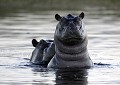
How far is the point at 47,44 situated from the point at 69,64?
78.2 inches

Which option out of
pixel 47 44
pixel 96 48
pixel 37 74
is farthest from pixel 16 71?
pixel 96 48

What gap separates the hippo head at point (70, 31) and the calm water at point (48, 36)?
604mm

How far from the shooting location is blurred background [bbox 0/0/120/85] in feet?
41.4

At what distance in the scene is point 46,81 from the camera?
1183 cm

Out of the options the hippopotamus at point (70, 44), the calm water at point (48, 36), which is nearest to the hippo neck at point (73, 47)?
the hippopotamus at point (70, 44)

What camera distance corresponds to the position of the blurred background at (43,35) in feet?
41.4

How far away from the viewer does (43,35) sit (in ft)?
70.6

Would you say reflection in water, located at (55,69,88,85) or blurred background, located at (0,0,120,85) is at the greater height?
reflection in water, located at (55,69,88,85)

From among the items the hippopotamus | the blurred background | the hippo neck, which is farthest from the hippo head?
the blurred background

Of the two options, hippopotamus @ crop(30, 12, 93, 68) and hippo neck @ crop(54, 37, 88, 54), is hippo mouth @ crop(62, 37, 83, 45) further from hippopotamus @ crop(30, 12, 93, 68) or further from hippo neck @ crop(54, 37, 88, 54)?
hippo neck @ crop(54, 37, 88, 54)

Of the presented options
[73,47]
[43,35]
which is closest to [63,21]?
[73,47]

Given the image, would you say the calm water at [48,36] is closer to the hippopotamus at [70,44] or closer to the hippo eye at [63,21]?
the hippopotamus at [70,44]

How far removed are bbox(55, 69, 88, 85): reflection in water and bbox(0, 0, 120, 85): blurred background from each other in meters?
0.14

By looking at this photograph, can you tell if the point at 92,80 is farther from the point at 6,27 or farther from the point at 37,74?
the point at 6,27
